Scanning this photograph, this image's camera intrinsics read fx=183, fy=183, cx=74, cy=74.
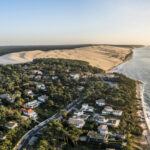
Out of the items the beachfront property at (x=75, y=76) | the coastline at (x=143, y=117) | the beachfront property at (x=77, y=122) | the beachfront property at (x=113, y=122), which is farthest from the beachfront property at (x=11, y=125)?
the beachfront property at (x=75, y=76)

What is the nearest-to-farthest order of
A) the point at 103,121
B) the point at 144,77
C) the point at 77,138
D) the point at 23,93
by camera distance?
the point at 77,138 → the point at 103,121 → the point at 23,93 → the point at 144,77

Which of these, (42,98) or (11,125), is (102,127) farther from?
(42,98)

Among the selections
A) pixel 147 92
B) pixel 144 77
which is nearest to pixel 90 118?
pixel 147 92

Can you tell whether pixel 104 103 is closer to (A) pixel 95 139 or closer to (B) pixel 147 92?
(A) pixel 95 139

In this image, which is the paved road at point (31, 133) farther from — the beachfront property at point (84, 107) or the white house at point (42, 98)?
the white house at point (42, 98)

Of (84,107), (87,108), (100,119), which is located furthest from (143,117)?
(84,107)

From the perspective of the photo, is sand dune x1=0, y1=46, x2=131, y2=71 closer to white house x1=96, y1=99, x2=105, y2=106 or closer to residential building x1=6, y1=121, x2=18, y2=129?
white house x1=96, y1=99, x2=105, y2=106

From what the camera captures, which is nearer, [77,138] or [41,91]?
[77,138]

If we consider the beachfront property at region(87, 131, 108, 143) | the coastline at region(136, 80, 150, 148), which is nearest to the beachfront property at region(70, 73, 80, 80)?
the coastline at region(136, 80, 150, 148)

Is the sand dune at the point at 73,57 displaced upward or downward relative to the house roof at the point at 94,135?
upward

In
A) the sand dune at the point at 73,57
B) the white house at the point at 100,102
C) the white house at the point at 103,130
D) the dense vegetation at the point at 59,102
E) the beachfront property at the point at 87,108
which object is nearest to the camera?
the dense vegetation at the point at 59,102

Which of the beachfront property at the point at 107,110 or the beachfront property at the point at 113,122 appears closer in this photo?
the beachfront property at the point at 113,122
